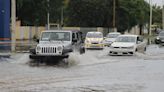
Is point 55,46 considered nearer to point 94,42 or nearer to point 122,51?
point 122,51

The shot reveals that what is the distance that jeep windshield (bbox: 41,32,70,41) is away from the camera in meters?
25.2

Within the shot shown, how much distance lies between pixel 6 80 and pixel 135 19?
70.3 m

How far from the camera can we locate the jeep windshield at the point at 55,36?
2523cm

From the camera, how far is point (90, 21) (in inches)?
3275

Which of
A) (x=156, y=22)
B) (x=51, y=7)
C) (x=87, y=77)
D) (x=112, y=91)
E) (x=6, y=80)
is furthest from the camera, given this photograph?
(x=156, y=22)

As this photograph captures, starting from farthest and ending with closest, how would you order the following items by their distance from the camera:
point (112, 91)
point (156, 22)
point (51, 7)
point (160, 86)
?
point (156, 22) → point (51, 7) → point (160, 86) → point (112, 91)

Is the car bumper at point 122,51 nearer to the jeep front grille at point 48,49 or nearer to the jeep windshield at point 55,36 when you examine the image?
the jeep windshield at point 55,36

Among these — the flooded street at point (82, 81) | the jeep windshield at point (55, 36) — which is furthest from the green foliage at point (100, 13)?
the flooded street at point (82, 81)

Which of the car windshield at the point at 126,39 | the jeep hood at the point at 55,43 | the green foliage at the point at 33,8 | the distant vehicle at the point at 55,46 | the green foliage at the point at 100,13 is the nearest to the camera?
the distant vehicle at the point at 55,46

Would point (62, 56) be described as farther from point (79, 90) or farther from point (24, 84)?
point (79, 90)

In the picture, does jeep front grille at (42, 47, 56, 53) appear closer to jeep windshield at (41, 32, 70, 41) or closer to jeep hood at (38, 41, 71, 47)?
jeep hood at (38, 41, 71, 47)

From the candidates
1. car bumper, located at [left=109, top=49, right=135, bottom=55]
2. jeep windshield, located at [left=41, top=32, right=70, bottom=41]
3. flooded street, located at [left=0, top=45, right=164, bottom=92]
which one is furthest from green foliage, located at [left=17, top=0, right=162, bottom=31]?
flooded street, located at [left=0, top=45, right=164, bottom=92]

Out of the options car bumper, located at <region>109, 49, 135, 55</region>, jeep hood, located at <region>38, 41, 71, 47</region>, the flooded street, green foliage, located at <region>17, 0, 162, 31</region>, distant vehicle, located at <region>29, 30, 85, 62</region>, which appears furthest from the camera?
green foliage, located at <region>17, 0, 162, 31</region>

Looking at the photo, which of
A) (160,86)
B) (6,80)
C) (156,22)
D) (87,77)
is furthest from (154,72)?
(156,22)
